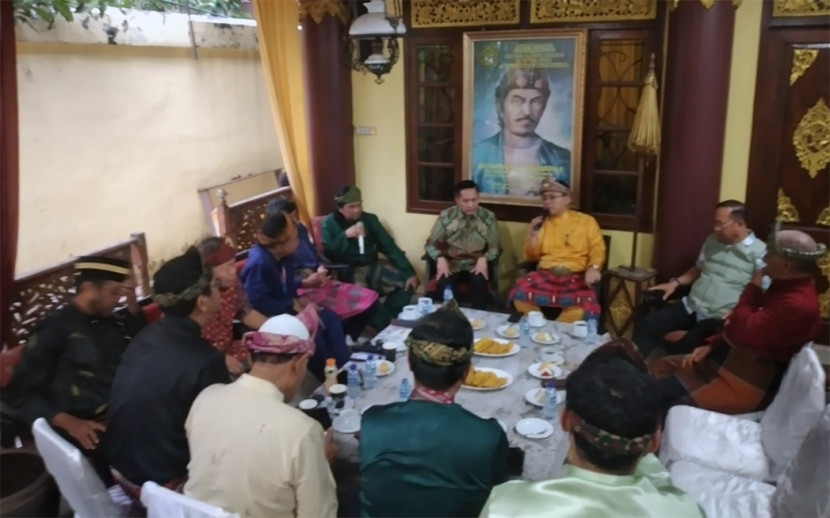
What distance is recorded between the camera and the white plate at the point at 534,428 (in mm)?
2279

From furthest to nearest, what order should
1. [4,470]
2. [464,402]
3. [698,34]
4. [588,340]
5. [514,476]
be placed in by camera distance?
[698,34] → [588,340] → [4,470] → [464,402] → [514,476]

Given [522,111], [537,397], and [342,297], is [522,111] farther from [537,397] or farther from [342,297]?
[537,397]

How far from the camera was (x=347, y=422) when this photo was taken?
93.3 inches

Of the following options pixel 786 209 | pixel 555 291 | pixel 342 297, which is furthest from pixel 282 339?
pixel 786 209

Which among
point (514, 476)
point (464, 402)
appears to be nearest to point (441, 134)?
point (464, 402)

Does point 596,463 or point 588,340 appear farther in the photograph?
point 588,340

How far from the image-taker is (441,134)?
4.95 metres

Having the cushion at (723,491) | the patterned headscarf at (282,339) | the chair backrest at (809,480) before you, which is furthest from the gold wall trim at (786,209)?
the patterned headscarf at (282,339)

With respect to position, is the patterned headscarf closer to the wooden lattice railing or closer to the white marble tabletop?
the white marble tabletop

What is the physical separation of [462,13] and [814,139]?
2301 mm

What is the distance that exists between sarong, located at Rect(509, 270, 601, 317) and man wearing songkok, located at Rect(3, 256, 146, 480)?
7.68ft

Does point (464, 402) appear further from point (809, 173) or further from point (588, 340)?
point (809, 173)

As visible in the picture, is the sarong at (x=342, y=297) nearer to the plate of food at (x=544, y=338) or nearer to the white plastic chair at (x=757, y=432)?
the plate of food at (x=544, y=338)

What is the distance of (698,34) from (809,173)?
1.05 meters
